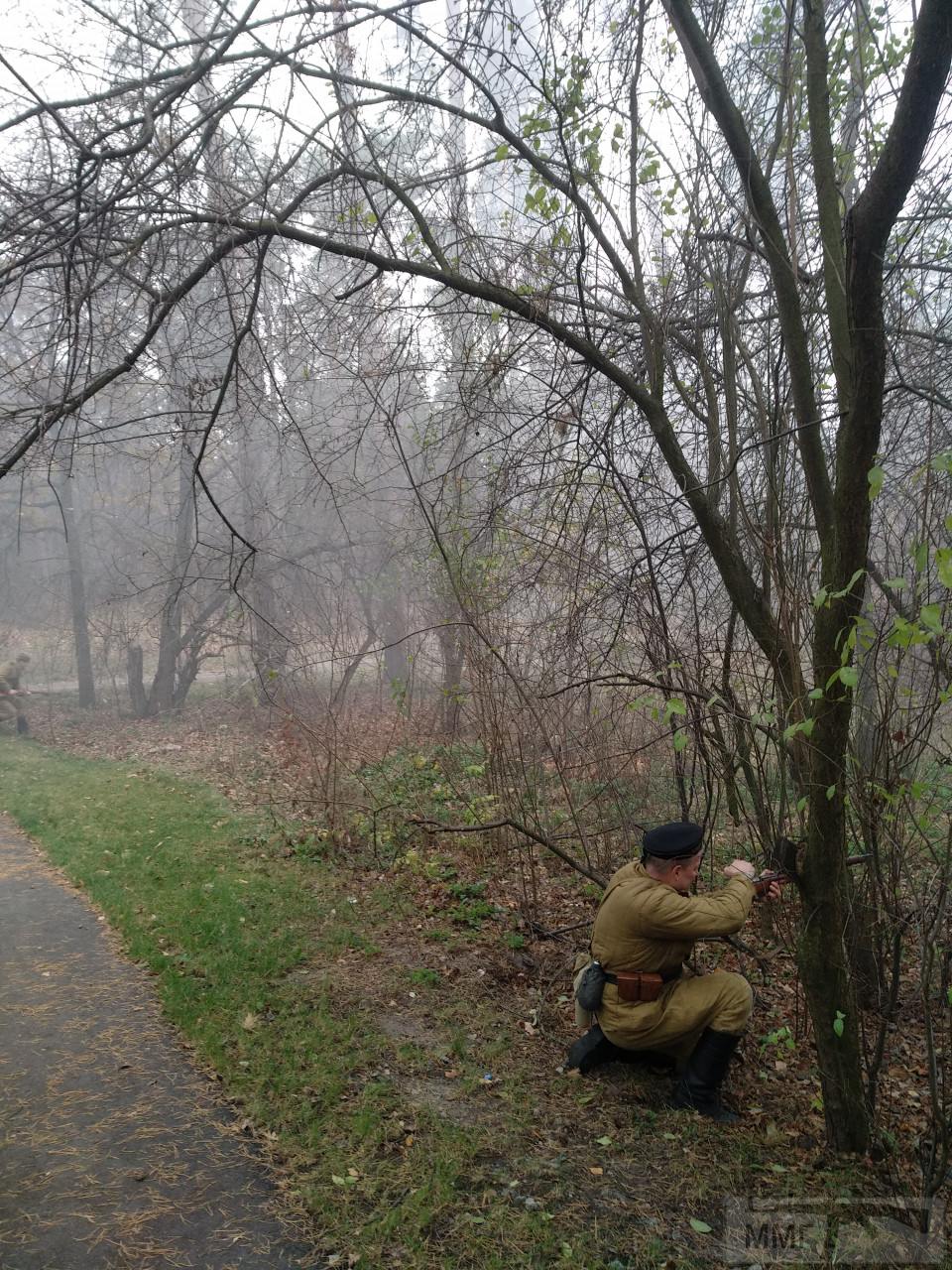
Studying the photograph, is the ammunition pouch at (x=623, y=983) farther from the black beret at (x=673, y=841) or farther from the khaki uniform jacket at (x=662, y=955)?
the black beret at (x=673, y=841)

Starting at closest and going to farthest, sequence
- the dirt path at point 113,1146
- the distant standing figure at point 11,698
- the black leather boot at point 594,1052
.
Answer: the dirt path at point 113,1146
the black leather boot at point 594,1052
the distant standing figure at point 11,698

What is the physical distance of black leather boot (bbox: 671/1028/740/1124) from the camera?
405 centimetres

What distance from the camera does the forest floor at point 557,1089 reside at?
3275mm

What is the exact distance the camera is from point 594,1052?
4367 millimetres

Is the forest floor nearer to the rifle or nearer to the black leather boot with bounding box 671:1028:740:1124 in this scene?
the black leather boot with bounding box 671:1028:740:1124

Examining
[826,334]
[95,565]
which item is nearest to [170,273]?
[826,334]

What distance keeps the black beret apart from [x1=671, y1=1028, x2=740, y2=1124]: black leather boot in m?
0.86

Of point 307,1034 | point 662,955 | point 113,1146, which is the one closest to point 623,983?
point 662,955

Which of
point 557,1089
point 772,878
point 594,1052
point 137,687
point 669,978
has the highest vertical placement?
point 137,687

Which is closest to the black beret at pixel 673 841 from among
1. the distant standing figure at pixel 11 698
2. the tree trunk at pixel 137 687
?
the distant standing figure at pixel 11 698

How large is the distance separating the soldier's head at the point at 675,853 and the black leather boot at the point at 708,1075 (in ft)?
2.35

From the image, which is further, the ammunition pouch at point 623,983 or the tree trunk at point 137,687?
the tree trunk at point 137,687

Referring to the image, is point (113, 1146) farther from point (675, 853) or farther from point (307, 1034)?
point (675, 853)

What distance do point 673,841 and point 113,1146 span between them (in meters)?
2.89
